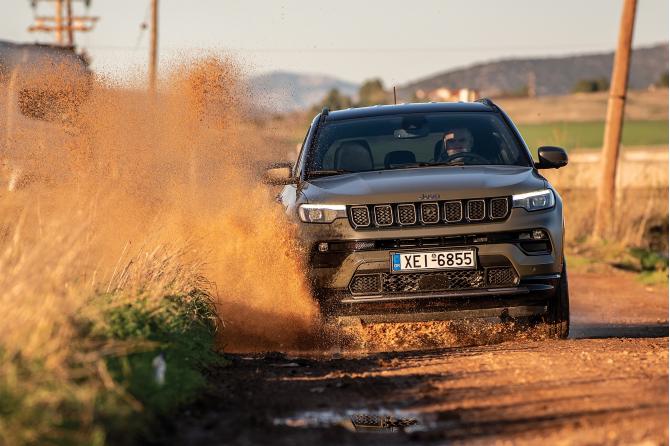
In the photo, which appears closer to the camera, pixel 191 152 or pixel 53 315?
pixel 53 315

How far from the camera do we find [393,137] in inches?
405

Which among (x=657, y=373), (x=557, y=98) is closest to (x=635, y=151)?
(x=657, y=373)

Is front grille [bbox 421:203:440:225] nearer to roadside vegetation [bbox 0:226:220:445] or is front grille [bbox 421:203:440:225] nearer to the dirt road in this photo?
the dirt road

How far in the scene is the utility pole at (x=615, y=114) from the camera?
23531 millimetres

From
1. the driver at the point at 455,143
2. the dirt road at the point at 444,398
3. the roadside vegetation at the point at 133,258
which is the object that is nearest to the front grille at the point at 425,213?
the roadside vegetation at the point at 133,258

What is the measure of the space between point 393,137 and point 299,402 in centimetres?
429

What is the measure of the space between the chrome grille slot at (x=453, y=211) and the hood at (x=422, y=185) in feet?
0.17

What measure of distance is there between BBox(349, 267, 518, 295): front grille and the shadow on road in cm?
322

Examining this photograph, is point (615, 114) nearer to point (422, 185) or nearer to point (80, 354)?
point (422, 185)

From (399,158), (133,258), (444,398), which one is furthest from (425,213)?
(444,398)

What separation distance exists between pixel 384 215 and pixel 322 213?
0.44 meters

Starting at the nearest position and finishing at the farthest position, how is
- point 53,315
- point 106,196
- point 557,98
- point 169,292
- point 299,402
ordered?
point 53,315
point 299,402
point 169,292
point 106,196
point 557,98

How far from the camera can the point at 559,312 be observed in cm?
909

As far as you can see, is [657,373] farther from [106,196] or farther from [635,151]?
[635,151]
